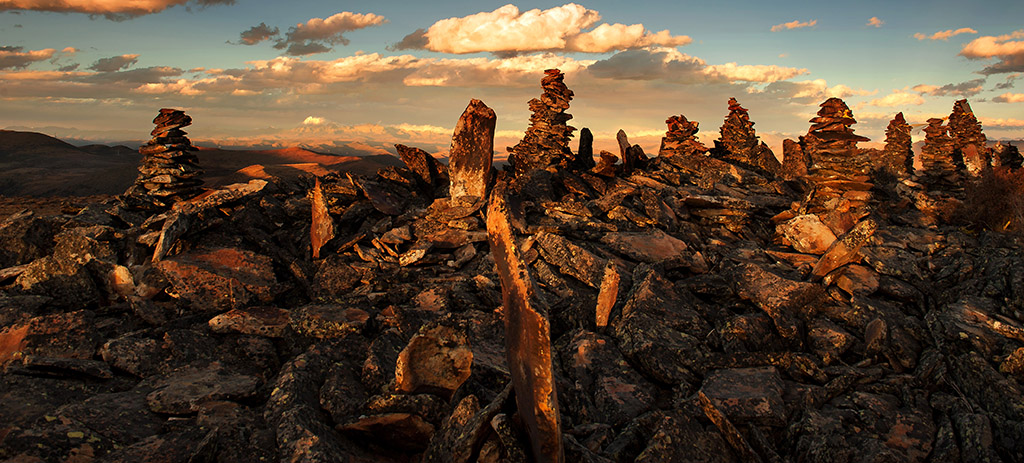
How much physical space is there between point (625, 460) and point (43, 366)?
8.15 m

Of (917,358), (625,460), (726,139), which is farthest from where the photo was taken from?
(726,139)

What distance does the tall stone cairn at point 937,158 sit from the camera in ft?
114

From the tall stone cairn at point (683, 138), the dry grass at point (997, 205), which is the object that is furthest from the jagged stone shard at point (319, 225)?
the dry grass at point (997, 205)

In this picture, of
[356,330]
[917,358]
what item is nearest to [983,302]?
[917,358]

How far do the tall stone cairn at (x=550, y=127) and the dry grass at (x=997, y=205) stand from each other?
1549 centimetres

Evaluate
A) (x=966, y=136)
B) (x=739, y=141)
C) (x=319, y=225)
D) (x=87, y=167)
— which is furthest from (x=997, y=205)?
(x=87, y=167)

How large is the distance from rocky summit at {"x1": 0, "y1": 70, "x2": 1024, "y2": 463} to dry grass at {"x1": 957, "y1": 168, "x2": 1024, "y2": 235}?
4642mm

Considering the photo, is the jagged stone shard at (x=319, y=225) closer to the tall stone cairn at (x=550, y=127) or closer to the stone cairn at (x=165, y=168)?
the stone cairn at (x=165, y=168)

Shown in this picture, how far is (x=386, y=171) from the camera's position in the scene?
51.1ft

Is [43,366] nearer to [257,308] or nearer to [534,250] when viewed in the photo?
[257,308]

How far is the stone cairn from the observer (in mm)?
12977

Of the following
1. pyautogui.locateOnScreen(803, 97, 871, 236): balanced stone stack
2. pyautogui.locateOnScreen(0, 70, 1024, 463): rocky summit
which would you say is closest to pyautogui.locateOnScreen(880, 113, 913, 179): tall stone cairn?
pyautogui.locateOnScreen(0, 70, 1024, 463): rocky summit

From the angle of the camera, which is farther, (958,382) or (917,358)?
(917,358)

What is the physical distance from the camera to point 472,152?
46.6ft
